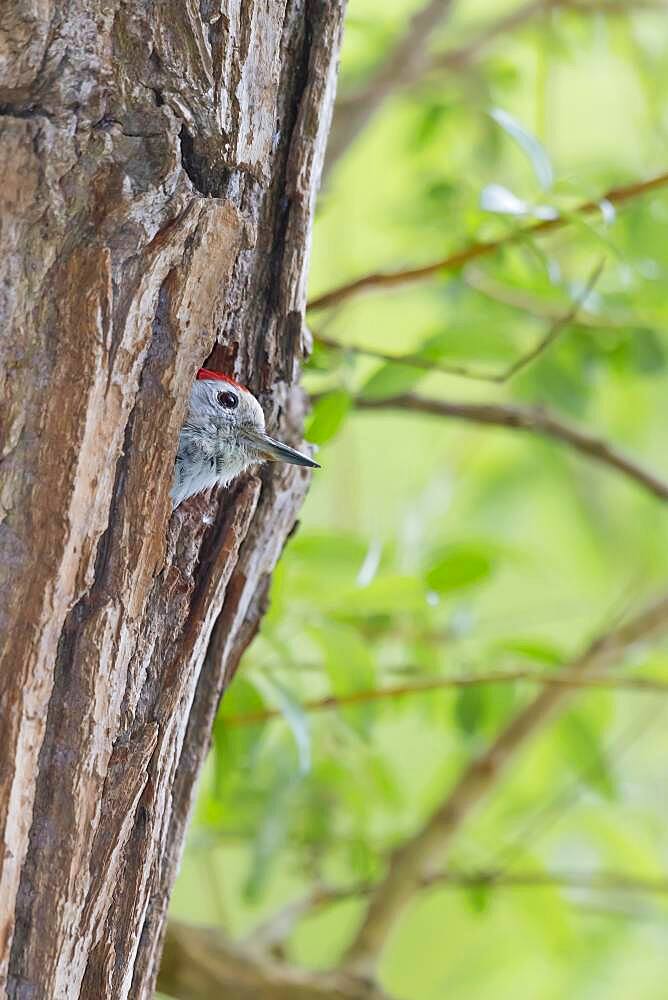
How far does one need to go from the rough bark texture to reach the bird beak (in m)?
0.13

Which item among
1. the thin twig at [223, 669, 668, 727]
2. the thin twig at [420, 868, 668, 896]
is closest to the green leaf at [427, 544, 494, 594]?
the thin twig at [223, 669, 668, 727]

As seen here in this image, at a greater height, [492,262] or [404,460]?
[492,262]

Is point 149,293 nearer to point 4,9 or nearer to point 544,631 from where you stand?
point 4,9

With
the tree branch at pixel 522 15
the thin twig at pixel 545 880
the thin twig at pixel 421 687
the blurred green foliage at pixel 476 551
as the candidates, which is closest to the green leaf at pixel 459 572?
the blurred green foliage at pixel 476 551

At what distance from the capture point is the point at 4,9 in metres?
0.75

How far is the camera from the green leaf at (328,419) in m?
1.16

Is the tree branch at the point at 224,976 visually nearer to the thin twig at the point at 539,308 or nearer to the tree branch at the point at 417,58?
the thin twig at the point at 539,308

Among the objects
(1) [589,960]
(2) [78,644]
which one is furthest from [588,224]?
(1) [589,960]

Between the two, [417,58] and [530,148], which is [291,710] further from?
[417,58]

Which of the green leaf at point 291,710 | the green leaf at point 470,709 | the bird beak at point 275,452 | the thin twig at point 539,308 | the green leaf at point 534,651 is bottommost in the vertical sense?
the green leaf at point 470,709

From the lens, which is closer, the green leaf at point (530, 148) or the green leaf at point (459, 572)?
the green leaf at point (530, 148)

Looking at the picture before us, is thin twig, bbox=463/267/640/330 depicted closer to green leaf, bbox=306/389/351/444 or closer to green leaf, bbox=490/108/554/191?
green leaf, bbox=490/108/554/191

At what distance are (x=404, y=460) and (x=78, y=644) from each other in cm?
272

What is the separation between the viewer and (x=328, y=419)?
117 centimetres
